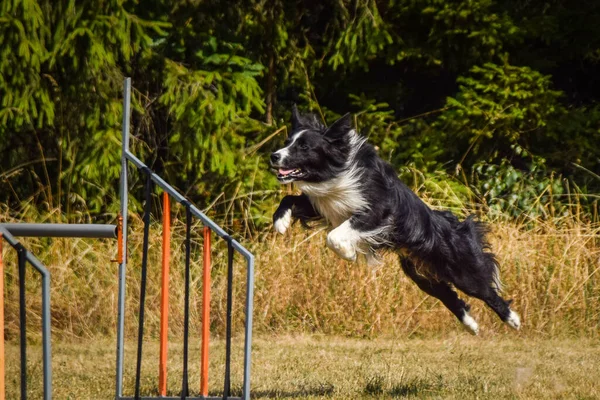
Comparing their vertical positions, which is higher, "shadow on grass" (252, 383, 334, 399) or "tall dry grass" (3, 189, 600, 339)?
"shadow on grass" (252, 383, 334, 399)

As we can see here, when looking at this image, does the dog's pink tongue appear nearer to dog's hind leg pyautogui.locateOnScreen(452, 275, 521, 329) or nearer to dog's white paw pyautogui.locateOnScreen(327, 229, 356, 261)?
dog's white paw pyautogui.locateOnScreen(327, 229, 356, 261)

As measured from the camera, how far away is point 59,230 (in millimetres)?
4754

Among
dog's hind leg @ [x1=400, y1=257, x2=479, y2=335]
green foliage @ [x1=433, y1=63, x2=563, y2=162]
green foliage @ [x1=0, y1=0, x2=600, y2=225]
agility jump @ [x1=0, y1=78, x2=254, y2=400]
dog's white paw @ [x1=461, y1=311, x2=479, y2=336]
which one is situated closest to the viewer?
agility jump @ [x1=0, y1=78, x2=254, y2=400]

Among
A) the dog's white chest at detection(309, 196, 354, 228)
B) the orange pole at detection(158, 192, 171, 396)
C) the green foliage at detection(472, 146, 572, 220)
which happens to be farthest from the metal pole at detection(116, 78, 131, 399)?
the green foliage at detection(472, 146, 572, 220)

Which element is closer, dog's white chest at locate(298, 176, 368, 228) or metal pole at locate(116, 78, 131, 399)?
metal pole at locate(116, 78, 131, 399)

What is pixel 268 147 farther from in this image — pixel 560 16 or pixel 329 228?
pixel 329 228

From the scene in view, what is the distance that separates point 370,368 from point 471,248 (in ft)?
3.78

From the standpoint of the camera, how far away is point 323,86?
14336mm

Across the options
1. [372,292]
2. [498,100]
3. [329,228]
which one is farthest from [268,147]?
[329,228]

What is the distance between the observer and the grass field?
20.5 feet

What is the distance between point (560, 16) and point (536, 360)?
7253 mm

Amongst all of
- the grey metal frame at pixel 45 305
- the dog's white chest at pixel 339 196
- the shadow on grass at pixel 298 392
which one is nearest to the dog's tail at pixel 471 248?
the dog's white chest at pixel 339 196

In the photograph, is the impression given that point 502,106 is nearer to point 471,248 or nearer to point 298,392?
point 471,248

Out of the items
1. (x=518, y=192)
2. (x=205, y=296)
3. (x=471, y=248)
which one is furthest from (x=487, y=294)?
(x=518, y=192)
